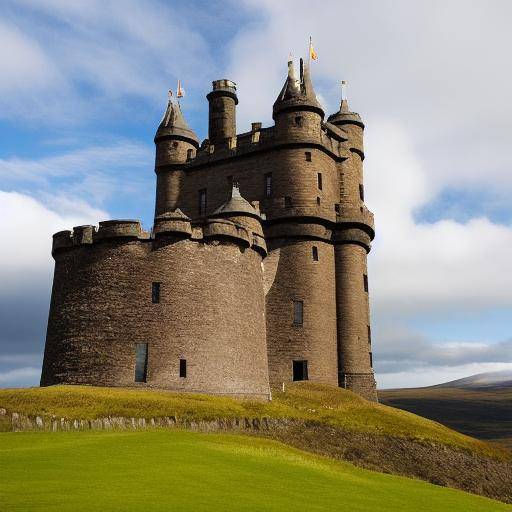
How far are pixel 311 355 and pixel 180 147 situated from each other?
22.6 m

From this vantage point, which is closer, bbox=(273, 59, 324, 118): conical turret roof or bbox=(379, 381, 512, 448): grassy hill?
bbox=(273, 59, 324, 118): conical turret roof

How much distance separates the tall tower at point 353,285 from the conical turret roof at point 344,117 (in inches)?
138

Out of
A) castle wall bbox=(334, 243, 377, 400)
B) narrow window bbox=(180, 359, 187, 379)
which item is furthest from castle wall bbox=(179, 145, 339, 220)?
narrow window bbox=(180, 359, 187, 379)

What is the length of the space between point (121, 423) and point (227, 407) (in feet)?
27.8

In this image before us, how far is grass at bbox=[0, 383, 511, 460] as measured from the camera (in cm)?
3128

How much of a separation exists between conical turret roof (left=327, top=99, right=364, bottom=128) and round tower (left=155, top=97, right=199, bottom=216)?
1327 centimetres

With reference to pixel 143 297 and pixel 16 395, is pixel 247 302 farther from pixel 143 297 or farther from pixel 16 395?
pixel 16 395

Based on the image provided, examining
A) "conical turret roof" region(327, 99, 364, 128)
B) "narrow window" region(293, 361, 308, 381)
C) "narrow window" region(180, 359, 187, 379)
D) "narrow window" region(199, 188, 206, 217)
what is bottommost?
"narrow window" region(180, 359, 187, 379)

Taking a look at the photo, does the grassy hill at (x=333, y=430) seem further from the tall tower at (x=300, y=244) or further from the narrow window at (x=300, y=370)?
the tall tower at (x=300, y=244)

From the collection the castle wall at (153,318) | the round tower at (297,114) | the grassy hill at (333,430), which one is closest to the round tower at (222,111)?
the round tower at (297,114)

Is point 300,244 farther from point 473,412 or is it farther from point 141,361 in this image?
point 473,412

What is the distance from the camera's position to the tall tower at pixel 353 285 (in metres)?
50.6

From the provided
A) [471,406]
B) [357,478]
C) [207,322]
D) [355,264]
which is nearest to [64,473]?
[357,478]

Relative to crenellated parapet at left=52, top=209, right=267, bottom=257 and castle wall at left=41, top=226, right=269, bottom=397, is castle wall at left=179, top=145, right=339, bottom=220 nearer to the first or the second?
crenellated parapet at left=52, top=209, right=267, bottom=257
